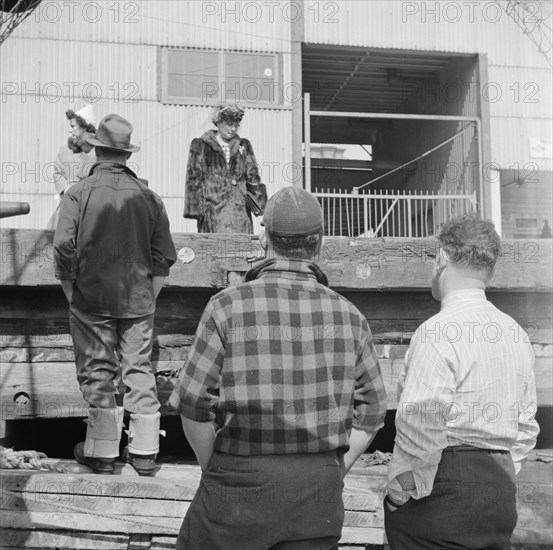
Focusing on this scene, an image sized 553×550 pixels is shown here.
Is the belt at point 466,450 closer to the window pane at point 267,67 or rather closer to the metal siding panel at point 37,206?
the metal siding panel at point 37,206

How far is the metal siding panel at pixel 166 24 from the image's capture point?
39.8 feet

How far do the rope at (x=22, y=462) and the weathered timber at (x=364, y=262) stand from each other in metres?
1.29

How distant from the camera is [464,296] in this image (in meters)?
2.70

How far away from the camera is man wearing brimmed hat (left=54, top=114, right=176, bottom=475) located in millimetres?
3959

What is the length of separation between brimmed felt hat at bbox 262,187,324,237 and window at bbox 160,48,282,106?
33.9ft

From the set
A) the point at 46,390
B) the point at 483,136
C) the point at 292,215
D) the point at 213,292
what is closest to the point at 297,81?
the point at 483,136

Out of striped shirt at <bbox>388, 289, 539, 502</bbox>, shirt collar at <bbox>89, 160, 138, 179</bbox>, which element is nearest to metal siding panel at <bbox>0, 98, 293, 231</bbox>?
shirt collar at <bbox>89, 160, 138, 179</bbox>

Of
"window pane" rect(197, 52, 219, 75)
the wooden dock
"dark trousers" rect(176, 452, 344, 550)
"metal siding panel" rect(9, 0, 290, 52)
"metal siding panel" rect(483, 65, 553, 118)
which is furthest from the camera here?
"metal siding panel" rect(483, 65, 553, 118)

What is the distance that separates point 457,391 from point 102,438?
2230 millimetres

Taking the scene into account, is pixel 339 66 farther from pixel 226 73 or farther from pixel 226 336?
pixel 226 336

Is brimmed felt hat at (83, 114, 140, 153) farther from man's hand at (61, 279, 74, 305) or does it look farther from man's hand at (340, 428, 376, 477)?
man's hand at (340, 428, 376, 477)

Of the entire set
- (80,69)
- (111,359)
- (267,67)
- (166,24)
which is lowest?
(111,359)

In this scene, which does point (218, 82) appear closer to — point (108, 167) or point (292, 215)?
point (108, 167)

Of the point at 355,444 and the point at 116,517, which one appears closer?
the point at 355,444
